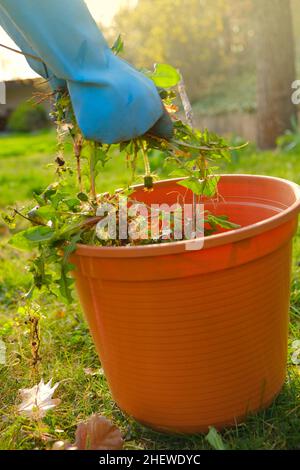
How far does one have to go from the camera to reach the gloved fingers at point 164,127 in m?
1.20

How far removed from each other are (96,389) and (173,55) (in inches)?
322

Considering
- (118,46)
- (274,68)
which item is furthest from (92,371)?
(274,68)

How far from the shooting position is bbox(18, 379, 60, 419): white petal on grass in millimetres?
1443

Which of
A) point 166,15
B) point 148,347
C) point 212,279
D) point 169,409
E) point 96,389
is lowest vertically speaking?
point 96,389

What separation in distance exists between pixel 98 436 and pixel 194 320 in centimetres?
36

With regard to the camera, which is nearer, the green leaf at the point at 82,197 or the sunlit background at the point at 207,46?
the green leaf at the point at 82,197

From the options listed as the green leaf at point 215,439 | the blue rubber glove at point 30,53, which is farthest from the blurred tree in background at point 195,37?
the green leaf at point 215,439

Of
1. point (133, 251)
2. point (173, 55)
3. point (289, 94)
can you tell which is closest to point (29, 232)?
point (133, 251)

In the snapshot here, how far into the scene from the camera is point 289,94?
17.0ft

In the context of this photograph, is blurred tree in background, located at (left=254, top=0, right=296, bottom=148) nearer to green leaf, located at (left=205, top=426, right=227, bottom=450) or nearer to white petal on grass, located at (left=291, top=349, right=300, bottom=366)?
white petal on grass, located at (left=291, top=349, right=300, bottom=366)

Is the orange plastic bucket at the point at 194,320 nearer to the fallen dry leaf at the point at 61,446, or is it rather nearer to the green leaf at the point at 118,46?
the fallen dry leaf at the point at 61,446

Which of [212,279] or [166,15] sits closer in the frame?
[212,279]

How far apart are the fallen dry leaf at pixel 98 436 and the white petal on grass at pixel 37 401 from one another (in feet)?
0.57

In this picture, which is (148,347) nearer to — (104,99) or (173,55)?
(104,99)
